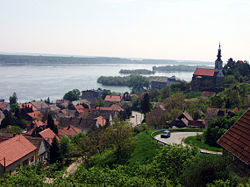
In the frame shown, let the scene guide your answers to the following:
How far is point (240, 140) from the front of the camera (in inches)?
419

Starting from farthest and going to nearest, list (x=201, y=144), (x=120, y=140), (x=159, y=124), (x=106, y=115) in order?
(x=106, y=115) < (x=159, y=124) < (x=120, y=140) < (x=201, y=144)

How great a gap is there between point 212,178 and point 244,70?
66206 millimetres

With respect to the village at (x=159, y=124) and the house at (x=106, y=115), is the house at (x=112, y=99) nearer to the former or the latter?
the village at (x=159, y=124)

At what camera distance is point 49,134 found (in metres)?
31.6

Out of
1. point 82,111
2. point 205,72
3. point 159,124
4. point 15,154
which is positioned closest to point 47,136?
point 15,154

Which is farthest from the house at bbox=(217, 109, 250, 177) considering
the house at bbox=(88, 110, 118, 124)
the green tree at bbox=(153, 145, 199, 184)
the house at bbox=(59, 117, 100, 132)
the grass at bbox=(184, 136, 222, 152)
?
the house at bbox=(88, 110, 118, 124)

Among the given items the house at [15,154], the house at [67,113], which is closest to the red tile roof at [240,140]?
the house at [15,154]

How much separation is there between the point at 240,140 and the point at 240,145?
0.28 metres

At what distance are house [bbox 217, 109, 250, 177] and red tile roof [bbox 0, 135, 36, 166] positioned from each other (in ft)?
57.9

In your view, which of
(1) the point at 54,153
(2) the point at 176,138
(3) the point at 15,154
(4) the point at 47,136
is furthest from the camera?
(4) the point at 47,136

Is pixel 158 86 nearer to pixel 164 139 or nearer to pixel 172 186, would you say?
pixel 164 139

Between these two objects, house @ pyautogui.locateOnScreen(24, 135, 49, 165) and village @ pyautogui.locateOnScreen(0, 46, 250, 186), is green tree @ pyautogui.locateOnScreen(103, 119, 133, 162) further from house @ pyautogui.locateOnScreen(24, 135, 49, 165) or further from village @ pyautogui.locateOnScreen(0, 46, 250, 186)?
house @ pyautogui.locateOnScreen(24, 135, 49, 165)

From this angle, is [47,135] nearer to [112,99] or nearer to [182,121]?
[182,121]

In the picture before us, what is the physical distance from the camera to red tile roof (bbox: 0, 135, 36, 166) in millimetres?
21812
